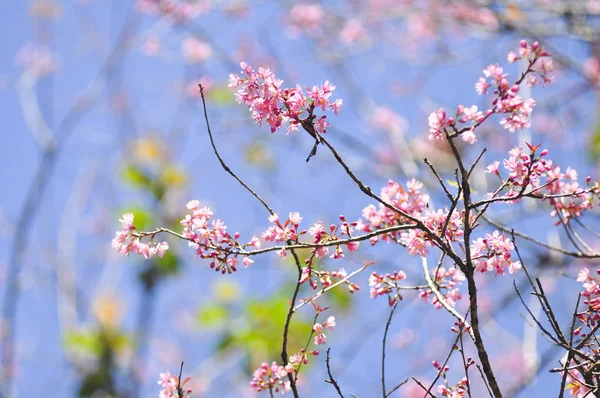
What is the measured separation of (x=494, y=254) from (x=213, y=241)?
93 cm

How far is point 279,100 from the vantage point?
185 centimetres

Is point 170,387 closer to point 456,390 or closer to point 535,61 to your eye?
point 456,390

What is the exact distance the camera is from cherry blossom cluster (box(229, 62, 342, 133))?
1833 mm

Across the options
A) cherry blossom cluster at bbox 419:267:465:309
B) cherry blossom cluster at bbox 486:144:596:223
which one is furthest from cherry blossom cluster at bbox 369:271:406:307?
cherry blossom cluster at bbox 486:144:596:223

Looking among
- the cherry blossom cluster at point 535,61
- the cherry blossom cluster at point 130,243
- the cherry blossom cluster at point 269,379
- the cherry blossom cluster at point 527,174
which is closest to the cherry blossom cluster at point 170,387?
the cherry blossom cluster at point 269,379

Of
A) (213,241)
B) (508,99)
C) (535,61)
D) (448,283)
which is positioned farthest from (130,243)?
(535,61)

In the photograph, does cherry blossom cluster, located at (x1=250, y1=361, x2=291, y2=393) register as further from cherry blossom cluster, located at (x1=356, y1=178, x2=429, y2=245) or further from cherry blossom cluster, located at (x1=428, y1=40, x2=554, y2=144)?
cherry blossom cluster, located at (x1=428, y1=40, x2=554, y2=144)

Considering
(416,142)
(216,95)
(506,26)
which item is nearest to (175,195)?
(216,95)

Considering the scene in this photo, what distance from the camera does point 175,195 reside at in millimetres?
7598

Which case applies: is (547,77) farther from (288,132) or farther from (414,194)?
(288,132)

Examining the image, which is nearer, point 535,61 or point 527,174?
point 527,174

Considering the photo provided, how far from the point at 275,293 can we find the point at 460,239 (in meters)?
5.08

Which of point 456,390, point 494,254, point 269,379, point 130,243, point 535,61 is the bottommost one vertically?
point 456,390

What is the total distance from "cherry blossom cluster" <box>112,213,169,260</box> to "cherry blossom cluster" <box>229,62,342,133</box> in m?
0.56
